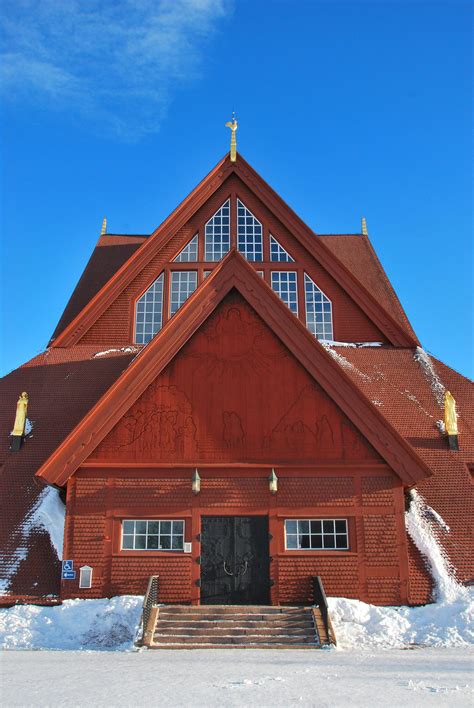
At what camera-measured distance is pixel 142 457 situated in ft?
49.5

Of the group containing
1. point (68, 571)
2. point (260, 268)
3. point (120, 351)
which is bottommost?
point (68, 571)

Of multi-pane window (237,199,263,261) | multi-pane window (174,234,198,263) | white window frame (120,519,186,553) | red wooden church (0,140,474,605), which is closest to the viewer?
red wooden church (0,140,474,605)

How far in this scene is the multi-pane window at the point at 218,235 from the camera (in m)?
21.7

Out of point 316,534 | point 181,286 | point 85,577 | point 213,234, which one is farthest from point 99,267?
point 316,534

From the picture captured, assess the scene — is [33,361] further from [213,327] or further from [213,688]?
[213,688]

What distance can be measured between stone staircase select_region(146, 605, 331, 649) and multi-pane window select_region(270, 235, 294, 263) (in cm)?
1177

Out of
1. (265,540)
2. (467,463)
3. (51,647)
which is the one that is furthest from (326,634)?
(467,463)

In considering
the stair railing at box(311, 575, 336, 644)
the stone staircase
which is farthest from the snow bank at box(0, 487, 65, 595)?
the stair railing at box(311, 575, 336, 644)

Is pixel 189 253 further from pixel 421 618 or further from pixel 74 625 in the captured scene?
pixel 421 618

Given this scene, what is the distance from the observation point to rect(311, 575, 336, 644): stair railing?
40.5 ft

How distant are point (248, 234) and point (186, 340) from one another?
7.62 meters

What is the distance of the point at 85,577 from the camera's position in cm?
1448

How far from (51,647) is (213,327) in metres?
7.79

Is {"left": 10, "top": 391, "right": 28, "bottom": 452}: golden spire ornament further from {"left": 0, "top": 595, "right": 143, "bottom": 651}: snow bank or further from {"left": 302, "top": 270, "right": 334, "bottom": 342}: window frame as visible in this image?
{"left": 302, "top": 270, "right": 334, "bottom": 342}: window frame
